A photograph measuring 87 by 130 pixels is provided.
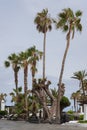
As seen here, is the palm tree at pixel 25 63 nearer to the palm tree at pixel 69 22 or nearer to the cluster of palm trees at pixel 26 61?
the cluster of palm trees at pixel 26 61

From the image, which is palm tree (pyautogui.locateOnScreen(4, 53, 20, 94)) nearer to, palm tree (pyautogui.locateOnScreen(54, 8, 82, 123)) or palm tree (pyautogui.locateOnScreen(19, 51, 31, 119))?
palm tree (pyautogui.locateOnScreen(19, 51, 31, 119))

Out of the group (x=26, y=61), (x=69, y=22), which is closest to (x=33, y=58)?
(x=26, y=61)

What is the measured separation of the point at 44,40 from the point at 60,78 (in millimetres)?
9510

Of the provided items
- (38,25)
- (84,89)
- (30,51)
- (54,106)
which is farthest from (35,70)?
(84,89)

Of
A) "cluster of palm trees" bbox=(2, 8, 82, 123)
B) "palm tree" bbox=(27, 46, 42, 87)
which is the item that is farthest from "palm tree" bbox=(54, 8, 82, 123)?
"palm tree" bbox=(27, 46, 42, 87)

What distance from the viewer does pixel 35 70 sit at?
7725cm

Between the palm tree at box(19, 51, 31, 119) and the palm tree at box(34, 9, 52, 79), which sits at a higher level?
the palm tree at box(34, 9, 52, 79)

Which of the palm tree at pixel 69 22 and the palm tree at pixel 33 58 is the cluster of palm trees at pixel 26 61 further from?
the palm tree at pixel 69 22

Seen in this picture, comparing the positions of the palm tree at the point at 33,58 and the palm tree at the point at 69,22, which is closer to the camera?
the palm tree at the point at 69,22

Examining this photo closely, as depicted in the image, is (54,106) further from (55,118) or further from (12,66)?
(12,66)

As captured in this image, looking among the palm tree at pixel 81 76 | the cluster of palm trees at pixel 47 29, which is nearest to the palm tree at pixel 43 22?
the cluster of palm trees at pixel 47 29

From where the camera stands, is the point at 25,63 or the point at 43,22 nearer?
the point at 43,22

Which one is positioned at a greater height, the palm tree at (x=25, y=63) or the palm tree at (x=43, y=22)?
the palm tree at (x=43, y=22)

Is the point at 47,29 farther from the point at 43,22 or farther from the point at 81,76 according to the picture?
the point at 81,76
